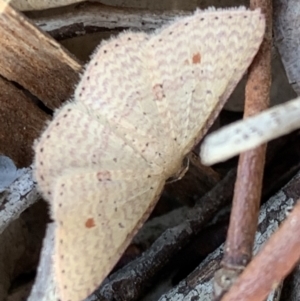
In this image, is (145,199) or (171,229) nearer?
(145,199)

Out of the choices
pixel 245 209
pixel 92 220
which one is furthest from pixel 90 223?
pixel 245 209

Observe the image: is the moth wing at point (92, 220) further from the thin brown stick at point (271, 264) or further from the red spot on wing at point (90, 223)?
the thin brown stick at point (271, 264)

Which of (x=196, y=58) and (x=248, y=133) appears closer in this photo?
(x=248, y=133)

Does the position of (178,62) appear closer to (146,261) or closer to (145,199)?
(145,199)

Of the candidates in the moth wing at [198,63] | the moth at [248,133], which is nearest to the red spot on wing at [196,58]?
the moth wing at [198,63]

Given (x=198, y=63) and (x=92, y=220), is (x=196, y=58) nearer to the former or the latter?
(x=198, y=63)

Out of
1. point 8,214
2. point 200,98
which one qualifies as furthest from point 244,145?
point 8,214
